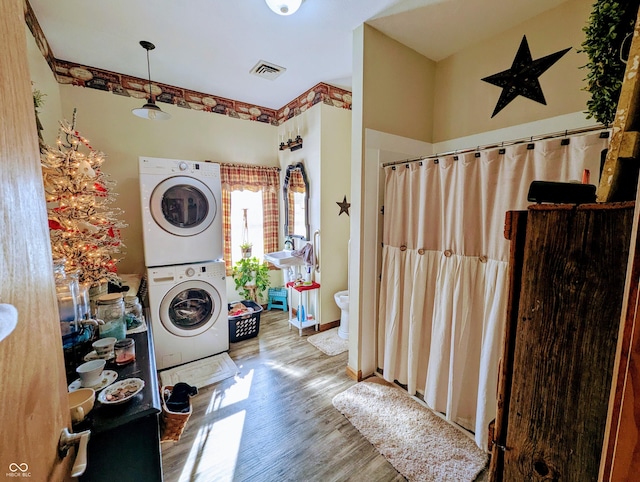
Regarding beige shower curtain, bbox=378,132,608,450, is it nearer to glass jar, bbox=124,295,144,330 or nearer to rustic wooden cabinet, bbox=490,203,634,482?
rustic wooden cabinet, bbox=490,203,634,482

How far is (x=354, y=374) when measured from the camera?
→ 2.28 metres

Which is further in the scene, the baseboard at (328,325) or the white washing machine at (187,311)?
the baseboard at (328,325)

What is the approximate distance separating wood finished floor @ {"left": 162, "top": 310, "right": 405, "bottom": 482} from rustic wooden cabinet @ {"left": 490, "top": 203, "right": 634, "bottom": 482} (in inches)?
47.1

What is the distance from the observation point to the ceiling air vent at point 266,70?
8.37 feet

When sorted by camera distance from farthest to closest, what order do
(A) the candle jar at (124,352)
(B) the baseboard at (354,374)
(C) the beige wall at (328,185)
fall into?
1. (C) the beige wall at (328,185)
2. (B) the baseboard at (354,374)
3. (A) the candle jar at (124,352)

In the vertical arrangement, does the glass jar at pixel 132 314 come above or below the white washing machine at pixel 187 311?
above

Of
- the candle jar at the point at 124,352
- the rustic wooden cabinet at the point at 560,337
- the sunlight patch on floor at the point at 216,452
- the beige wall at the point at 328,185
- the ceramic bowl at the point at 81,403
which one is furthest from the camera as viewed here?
the beige wall at the point at 328,185

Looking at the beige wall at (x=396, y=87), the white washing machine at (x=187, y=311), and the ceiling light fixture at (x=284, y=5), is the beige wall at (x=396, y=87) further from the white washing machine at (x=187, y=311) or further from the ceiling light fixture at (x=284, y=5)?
the white washing machine at (x=187, y=311)

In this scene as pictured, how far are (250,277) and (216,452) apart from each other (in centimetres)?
208

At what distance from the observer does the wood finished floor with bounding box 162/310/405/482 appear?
148 cm

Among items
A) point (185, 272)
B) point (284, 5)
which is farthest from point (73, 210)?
point (284, 5)

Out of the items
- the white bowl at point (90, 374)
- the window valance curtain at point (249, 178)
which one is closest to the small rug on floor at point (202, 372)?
the white bowl at point (90, 374)

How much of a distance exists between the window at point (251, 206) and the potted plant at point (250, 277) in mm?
155

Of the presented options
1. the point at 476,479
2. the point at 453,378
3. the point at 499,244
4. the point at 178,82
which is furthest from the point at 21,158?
the point at 178,82
